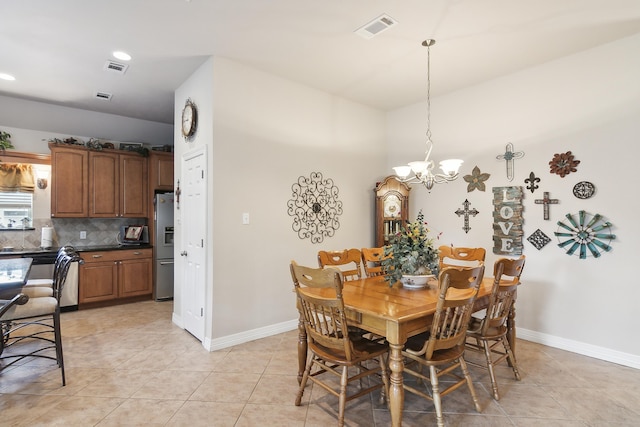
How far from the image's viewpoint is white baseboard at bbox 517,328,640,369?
9.61ft

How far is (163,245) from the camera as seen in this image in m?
5.11

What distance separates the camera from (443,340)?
199 centimetres

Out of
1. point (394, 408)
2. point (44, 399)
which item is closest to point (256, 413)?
point (394, 408)

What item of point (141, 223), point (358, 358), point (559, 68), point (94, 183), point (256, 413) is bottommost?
point (256, 413)

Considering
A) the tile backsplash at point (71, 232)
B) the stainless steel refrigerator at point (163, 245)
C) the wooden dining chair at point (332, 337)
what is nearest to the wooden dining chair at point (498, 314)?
the wooden dining chair at point (332, 337)

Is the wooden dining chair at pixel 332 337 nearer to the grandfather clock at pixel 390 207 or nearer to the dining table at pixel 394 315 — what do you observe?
the dining table at pixel 394 315

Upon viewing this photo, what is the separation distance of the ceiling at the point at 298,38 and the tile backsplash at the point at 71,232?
75.4 inches

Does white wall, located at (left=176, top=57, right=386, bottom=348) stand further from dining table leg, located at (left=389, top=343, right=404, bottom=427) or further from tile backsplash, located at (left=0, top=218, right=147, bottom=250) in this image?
tile backsplash, located at (left=0, top=218, right=147, bottom=250)

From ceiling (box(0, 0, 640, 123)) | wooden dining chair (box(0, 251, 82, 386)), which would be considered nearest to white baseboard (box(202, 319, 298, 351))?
wooden dining chair (box(0, 251, 82, 386))

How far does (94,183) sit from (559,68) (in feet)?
20.3

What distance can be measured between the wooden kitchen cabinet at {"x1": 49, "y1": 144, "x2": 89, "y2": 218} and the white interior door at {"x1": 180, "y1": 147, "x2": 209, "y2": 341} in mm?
2061

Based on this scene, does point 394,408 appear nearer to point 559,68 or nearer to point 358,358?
point 358,358

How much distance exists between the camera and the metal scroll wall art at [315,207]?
3.95 metres

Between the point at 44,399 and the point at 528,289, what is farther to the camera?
A: the point at 528,289
